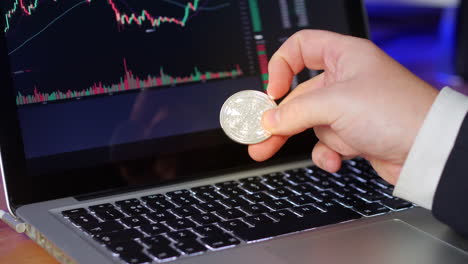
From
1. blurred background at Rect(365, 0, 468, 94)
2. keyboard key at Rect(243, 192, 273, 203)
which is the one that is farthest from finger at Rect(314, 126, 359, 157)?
blurred background at Rect(365, 0, 468, 94)

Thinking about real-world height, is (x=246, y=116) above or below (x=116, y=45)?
below

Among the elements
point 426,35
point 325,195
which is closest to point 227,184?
point 325,195

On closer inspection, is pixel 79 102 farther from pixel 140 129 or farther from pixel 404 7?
pixel 404 7

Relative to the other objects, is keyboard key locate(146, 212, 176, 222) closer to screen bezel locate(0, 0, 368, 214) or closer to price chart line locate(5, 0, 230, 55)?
screen bezel locate(0, 0, 368, 214)

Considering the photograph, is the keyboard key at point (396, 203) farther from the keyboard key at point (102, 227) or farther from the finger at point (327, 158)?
the keyboard key at point (102, 227)

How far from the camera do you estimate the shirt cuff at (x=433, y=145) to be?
2.35 feet

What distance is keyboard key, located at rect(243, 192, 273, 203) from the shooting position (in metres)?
0.87

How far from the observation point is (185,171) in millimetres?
983

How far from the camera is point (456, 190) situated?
706 millimetres

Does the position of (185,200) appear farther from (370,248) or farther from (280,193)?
(370,248)

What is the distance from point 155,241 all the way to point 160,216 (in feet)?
0.27

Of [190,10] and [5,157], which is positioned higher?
[190,10]

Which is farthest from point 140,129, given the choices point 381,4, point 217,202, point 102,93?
point 381,4

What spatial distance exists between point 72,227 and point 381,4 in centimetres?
131
